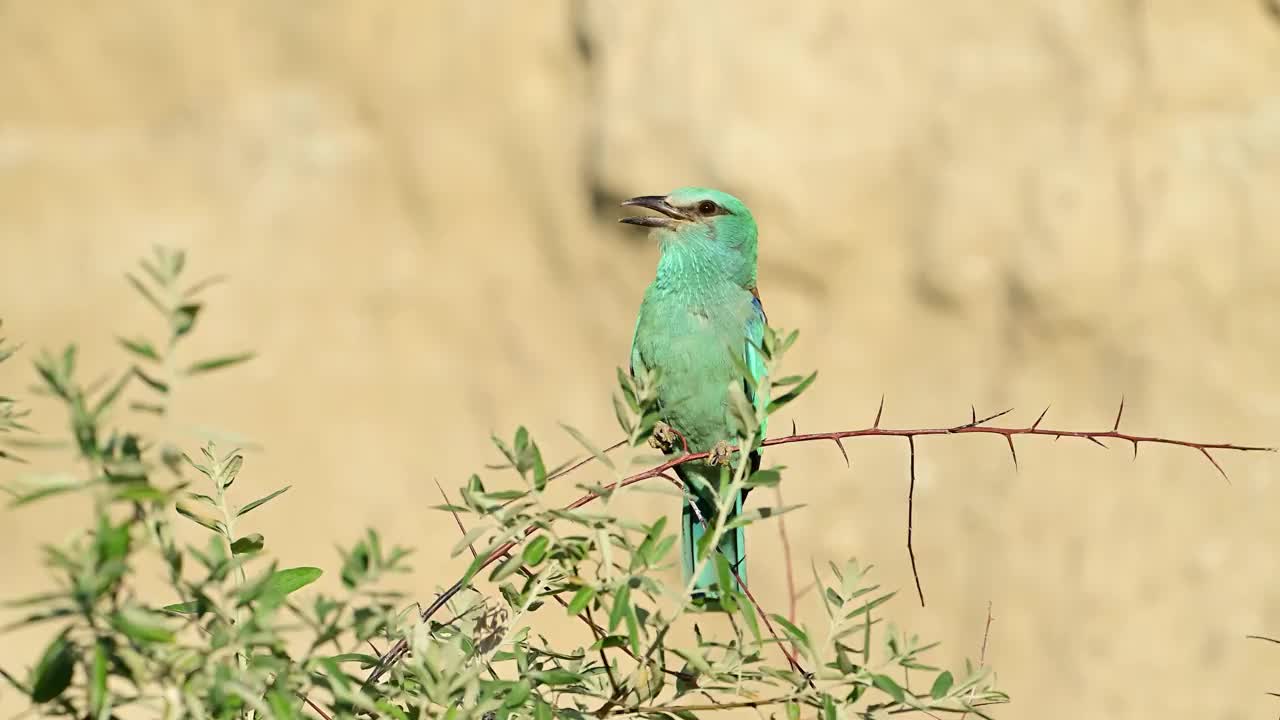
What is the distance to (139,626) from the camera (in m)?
1.03

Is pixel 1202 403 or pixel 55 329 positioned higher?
pixel 55 329

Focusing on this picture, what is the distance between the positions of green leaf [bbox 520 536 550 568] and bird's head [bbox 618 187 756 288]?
1539 mm

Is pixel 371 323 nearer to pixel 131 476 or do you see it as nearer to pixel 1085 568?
pixel 1085 568

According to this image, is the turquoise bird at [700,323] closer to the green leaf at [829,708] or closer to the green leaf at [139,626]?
the green leaf at [829,708]

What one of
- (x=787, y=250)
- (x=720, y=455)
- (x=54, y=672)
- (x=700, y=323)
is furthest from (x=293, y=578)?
(x=787, y=250)

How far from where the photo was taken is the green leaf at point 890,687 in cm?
137

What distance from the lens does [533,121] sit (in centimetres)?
759

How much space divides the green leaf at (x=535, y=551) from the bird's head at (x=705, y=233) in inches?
60.6

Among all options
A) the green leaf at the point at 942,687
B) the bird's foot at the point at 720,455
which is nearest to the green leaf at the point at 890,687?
the green leaf at the point at 942,687

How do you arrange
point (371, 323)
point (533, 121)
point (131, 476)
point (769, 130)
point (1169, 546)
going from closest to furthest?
1. point (131, 476)
2. point (1169, 546)
3. point (769, 130)
4. point (533, 121)
5. point (371, 323)

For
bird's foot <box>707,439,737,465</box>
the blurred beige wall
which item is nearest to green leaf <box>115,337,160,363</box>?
bird's foot <box>707,439,737,465</box>

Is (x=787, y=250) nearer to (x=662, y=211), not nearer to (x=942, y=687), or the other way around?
(x=662, y=211)

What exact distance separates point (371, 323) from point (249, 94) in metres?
1.68

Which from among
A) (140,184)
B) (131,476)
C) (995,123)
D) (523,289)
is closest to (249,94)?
(140,184)
